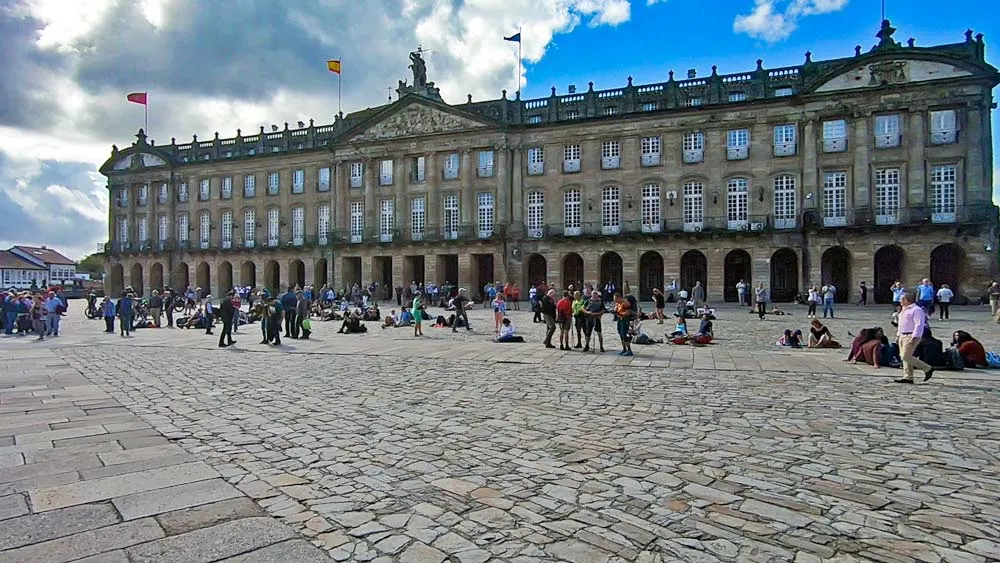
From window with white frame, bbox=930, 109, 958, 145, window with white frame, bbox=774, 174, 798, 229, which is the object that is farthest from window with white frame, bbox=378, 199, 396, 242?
window with white frame, bbox=930, 109, 958, 145

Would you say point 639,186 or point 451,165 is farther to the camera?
point 451,165

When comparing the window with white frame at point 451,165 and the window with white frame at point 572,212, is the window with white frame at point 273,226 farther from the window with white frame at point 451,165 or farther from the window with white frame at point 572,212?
the window with white frame at point 572,212

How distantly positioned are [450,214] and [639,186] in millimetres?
13835

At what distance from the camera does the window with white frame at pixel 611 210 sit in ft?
138

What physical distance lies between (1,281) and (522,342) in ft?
307

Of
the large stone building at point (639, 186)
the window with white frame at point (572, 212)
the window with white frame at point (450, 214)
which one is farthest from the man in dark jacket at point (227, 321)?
the window with white frame at point (450, 214)

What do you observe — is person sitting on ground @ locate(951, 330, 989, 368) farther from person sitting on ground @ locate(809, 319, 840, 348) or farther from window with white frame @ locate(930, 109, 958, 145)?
window with white frame @ locate(930, 109, 958, 145)

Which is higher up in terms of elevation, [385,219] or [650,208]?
[385,219]

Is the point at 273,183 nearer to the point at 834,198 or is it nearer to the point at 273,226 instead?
the point at 273,226

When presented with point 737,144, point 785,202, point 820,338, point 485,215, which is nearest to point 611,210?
point 737,144

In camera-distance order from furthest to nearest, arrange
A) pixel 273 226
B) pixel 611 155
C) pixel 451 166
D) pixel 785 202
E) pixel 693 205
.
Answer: pixel 273 226, pixel 451 166, pixel 611 155, pixel 693 205, pixel 785 202

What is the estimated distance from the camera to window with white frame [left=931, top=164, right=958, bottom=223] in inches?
1383

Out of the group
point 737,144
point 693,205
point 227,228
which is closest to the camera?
point 737,144

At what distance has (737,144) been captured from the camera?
129ft
